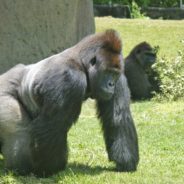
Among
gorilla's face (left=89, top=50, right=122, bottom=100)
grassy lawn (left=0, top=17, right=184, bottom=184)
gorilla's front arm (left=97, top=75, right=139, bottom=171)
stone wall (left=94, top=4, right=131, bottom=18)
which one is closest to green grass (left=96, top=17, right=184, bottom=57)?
stone wall (left=94, top=4, right=131, bottom=18)

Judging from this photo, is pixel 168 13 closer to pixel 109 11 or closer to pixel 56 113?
pixel 109 11

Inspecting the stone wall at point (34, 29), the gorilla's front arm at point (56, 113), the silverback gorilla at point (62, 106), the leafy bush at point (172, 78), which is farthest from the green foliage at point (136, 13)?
the gorilla's front arm at point (56, 113)

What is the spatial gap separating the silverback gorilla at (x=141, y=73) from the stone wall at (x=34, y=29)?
2256 mm

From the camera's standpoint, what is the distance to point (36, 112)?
5.52 meters

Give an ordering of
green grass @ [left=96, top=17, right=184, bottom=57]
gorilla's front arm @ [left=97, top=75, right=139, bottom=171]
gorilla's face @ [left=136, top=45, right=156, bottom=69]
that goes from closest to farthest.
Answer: gorilla's front arm @ [left=97, top=75, right=139, bottom=171] < gorilla's face @ [left=136, top=45, right=156, bottom=69] < green grass @ [left=96, top=17, right=184, bottom=57]

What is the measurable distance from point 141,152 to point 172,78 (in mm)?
4437

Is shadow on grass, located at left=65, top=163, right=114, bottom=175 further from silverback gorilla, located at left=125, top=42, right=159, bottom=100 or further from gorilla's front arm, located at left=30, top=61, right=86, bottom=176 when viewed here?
silverback gorilla, located at left=125, top=42, right=159, bottom=100

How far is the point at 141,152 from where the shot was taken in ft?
21.2

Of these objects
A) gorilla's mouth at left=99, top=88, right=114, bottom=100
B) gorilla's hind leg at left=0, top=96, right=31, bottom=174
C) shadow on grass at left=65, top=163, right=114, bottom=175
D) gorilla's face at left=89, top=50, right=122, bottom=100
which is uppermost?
gorilla's face at left=89, top=50, right=122, bottom=100

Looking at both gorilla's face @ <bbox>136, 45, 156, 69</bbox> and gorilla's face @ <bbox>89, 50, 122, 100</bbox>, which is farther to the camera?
gorilla's face @ <bbox>136, 45, 156, 69</bbox>

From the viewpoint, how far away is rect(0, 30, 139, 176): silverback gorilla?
5133mm

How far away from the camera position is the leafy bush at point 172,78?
10351mm

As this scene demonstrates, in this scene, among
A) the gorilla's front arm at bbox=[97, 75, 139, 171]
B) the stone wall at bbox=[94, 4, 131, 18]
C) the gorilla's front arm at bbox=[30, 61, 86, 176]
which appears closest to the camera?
the gorilla's front arm at bbox=[30, 61, 86, 176]

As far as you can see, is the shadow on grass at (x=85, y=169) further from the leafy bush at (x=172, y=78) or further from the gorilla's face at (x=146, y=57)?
the gorilla's face at (x=146, y=57)
